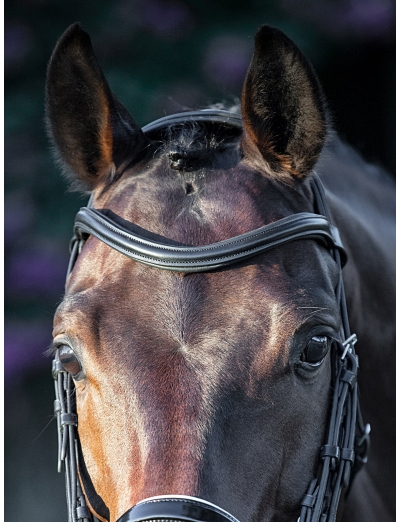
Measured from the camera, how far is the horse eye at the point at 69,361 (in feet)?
6.91

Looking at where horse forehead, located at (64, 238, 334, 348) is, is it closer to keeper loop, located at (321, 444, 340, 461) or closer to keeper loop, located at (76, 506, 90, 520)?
keeper loop, located at (321, 444, 340, 461)

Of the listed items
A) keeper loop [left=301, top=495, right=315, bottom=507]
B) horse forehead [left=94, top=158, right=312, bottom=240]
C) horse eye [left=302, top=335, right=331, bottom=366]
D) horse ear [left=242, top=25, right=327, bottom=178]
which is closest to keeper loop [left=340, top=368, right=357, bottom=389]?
horse eye [left=302, top=335, right=331, bottom=366]

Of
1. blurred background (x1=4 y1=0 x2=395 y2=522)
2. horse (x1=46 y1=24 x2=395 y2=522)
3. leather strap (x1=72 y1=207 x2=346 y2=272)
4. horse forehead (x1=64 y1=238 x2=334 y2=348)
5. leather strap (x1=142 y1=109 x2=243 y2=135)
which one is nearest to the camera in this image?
horse (x1=46 y1=24 x2=395 y2=522)

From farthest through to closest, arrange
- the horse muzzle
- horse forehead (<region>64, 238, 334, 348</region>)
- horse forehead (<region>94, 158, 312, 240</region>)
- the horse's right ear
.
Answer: the horse's right ear
horse forehead (<region>94, 158, 312, 240</region>)
horse forehead (<region>64, 238, 334, 348</region>)
the horse muzzle

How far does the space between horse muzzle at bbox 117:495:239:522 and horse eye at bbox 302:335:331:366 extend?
0.57 meters

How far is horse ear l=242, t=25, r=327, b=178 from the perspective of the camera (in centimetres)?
215

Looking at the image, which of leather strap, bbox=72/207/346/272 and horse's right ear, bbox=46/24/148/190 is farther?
horse's right ear, bbox=46/24/148/190

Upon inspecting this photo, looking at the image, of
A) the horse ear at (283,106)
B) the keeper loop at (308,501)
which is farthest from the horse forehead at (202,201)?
the keeper loop at (308,501)

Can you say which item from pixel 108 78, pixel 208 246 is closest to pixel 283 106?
pixel 208 246

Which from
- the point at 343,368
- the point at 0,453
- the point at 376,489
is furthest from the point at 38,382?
the point at 343,368

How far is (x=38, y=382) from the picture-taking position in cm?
422

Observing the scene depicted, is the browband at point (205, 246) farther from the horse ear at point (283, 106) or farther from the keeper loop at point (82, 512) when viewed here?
the keeper loop at point (82, 512)

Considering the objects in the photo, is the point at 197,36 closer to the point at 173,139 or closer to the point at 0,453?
the point at 173,139

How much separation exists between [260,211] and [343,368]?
0.64 metres
